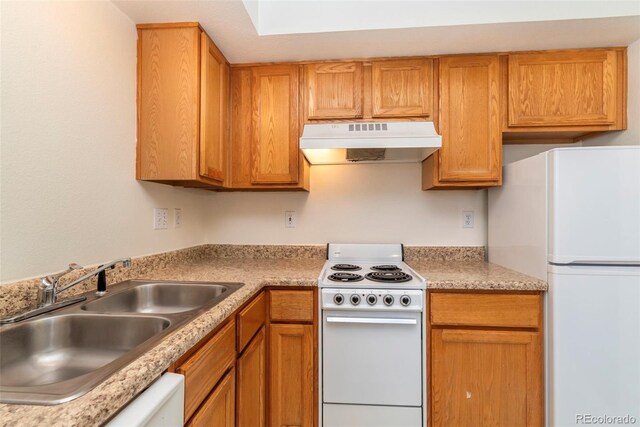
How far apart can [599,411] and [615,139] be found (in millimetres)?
1533

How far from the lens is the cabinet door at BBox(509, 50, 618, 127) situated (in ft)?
5.91

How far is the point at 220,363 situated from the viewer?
A: 3.57 ft

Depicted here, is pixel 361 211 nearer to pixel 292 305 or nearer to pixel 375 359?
pixel 292 305

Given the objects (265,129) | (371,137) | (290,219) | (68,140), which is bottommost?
(290,219)

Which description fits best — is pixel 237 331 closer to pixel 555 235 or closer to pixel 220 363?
pixel 220 363

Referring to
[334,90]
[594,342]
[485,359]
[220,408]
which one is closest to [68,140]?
[220,408]

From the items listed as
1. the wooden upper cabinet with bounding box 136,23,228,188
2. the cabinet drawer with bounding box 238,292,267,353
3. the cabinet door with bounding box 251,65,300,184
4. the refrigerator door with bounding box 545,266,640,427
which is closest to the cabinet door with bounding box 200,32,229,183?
the wooden upper cabinet with bounding box 136,23,228,188

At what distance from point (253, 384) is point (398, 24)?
195 cm

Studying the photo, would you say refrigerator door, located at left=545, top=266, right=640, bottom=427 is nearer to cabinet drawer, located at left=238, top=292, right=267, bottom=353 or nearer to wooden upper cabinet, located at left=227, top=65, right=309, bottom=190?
cabinet drawer, located at left=238, top=292, right=267, bottom=353

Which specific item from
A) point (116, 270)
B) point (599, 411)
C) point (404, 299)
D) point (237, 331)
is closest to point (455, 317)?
point (404, 299)

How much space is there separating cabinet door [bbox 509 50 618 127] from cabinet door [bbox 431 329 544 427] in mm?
1257

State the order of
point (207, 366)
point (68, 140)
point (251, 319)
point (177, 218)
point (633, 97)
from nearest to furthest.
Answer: point (207, 366) < point (68, 140) < point (251, 319) < point (633, 97) < point (177, 218)

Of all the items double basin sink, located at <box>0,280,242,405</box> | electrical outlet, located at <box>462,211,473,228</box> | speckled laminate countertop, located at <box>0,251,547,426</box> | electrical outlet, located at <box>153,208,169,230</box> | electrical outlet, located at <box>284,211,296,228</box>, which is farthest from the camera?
electrical outlet, located at <box>284,211,296,228</box>

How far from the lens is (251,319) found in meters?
1.41
